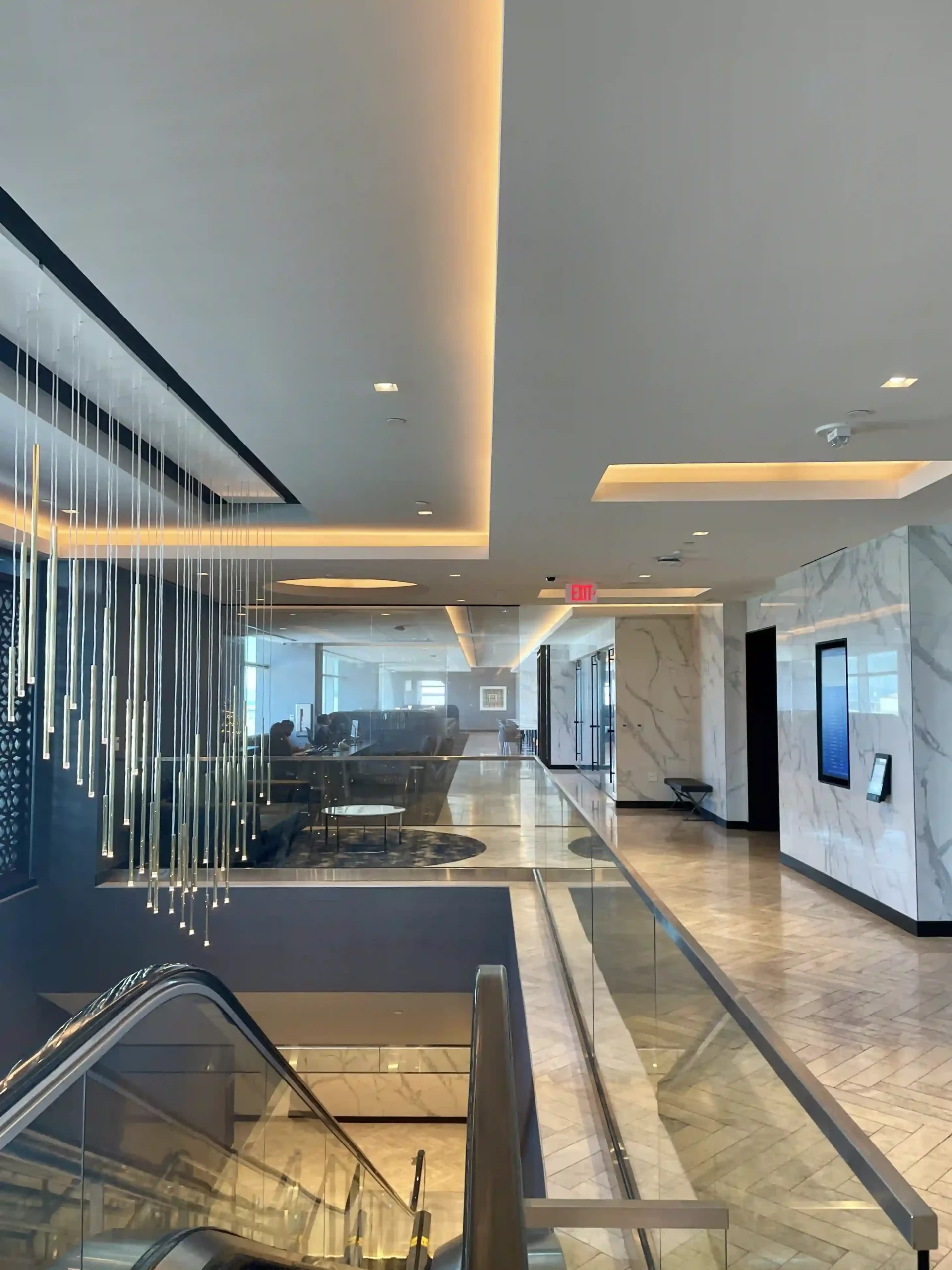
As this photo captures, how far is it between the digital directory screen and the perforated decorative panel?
7.80 metres

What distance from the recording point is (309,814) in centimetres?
1036

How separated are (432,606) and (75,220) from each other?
9.41 m

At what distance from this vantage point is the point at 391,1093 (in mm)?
12953

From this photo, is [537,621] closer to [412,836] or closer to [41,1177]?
[412,836]

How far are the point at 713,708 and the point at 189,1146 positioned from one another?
11044 millimetres

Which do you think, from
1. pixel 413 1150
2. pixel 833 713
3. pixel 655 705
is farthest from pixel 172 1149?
pixel 655 705

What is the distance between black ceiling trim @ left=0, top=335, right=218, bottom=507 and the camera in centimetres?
432

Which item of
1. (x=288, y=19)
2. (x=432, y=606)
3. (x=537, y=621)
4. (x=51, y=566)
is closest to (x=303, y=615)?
(x=432, y=606)

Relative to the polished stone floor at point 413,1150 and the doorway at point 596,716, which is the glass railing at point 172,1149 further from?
the doorway at point 596,716

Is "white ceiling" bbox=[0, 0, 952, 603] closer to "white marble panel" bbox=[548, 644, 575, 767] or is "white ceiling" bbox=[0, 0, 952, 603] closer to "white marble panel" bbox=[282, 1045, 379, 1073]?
"white marble panel" bbox=[282, 1045, 379, 1073]

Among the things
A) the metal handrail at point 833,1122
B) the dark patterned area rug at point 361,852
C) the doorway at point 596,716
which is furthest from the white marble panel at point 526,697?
the metal handrail at point 833,1122

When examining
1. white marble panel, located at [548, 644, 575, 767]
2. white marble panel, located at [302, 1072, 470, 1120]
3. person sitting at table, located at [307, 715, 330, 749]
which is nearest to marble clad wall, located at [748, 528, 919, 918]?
person sitting at table, located at [307, 715, 330, 749]

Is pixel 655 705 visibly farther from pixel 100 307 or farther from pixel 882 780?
pixel 100 307

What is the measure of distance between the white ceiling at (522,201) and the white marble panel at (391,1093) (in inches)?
424
